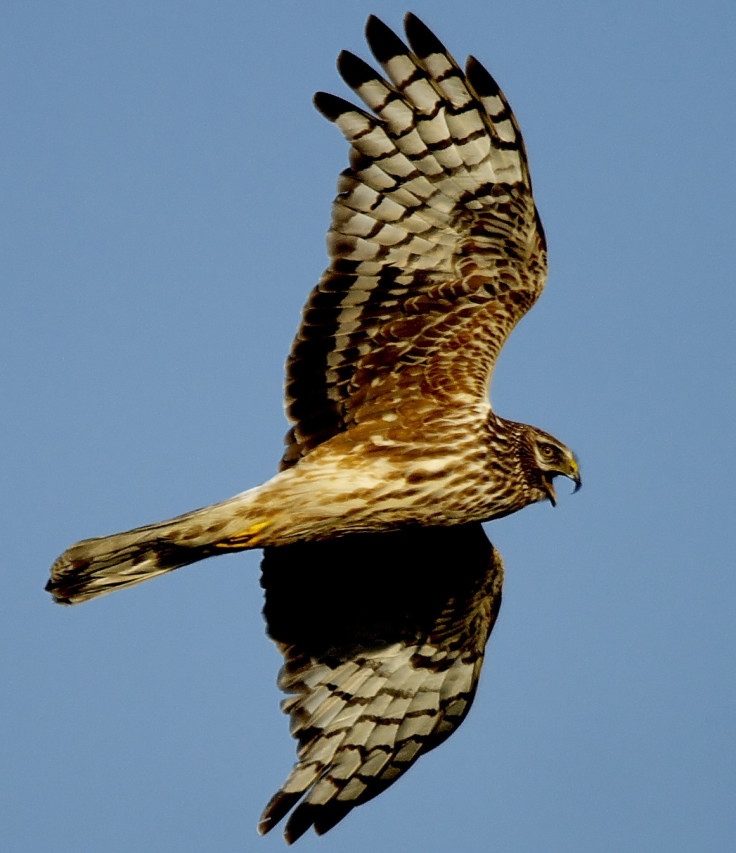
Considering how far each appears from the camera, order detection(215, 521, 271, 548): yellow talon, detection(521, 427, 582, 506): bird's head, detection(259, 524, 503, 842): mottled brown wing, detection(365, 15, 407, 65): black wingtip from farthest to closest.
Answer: detection(259, 524, 503, 842): mottled brown wing → detection(521, 427, 582, 506): bird's head → detection(215, 521, 271, 548): yellow talon → detection(365, 15, 407, 65): black wingtip

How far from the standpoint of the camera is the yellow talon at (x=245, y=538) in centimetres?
811

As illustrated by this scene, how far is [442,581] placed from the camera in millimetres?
9203

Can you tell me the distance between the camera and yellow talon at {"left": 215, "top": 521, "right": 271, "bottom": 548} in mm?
8109

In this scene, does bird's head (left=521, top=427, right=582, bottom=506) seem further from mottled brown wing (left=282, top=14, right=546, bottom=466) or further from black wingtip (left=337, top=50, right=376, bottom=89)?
black wingtip (left=337, top=50, right=376, bottom=89)

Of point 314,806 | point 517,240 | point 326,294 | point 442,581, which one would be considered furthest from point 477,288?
point 314,806

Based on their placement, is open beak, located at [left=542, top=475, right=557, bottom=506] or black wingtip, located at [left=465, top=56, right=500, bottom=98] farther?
open beak, located at [left=542, top=475, right=557, bottom=506]

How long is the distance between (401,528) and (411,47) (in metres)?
2.58

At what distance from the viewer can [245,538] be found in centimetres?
813

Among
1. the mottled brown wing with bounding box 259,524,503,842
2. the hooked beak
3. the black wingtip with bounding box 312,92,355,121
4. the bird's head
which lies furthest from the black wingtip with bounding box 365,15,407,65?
the mottled brown wing with bounding box 259,524,503,842

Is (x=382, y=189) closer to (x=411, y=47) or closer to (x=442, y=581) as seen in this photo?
(x=411, y=47)

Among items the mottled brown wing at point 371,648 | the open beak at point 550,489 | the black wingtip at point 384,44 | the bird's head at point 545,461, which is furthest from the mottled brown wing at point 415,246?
the mottled brown wing at point 371,648

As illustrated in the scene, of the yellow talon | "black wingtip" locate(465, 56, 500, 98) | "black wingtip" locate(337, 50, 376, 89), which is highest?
"black wingtip" locate(337, 50, 376, 89)

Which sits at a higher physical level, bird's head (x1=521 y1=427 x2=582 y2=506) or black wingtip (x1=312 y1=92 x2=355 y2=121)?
black wingtip (x1=312 y1=92 x2=355 y2=121)

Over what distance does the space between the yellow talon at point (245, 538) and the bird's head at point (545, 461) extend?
1520 millimetres
